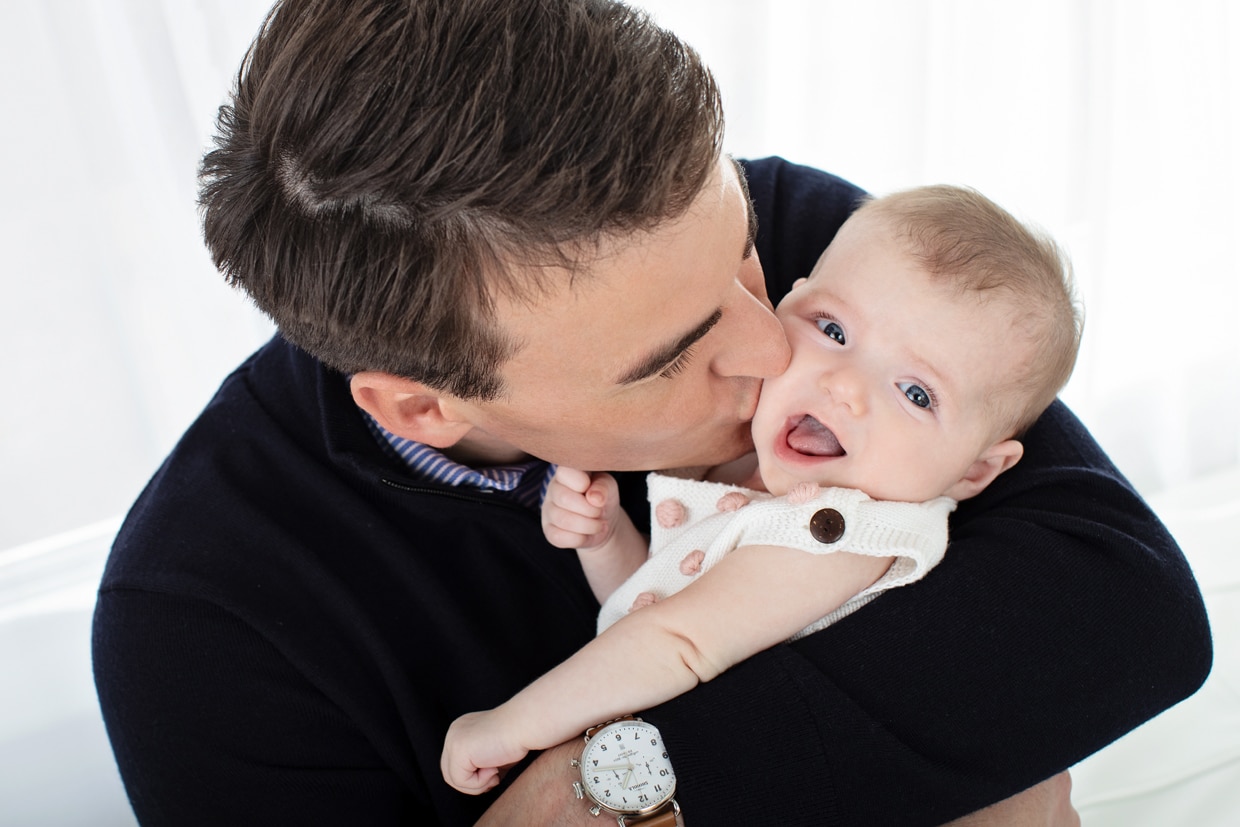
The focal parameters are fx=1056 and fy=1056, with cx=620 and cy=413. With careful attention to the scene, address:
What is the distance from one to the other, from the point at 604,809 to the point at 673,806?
3.6 inches

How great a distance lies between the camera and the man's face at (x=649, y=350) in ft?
4.20

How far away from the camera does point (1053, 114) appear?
306cm

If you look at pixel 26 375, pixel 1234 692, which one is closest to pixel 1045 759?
pixel 1234 692

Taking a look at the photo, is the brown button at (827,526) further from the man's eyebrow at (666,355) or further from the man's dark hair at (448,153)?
the man's dark hair at (448,153)

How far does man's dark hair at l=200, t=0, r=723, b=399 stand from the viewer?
1.18 meters

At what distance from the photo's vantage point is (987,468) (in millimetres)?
1588

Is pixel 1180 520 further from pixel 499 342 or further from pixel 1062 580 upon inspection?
pixel 499 342

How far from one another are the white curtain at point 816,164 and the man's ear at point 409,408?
0.97 meters

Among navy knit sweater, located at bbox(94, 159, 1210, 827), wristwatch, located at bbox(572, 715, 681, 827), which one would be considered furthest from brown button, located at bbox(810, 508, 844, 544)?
wristwatch, located at bbox(572, 715, 681, 827)

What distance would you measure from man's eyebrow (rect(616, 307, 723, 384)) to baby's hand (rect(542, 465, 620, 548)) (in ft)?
0.79

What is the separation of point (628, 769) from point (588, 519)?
1.22 ft

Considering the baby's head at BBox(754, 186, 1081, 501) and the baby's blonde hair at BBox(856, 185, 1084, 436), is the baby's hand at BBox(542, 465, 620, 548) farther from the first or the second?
the baby's blonde hair at BBox(856, 185, 1084, 436)

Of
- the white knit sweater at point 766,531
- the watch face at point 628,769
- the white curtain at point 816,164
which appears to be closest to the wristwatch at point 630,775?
the watch face at point 628,769

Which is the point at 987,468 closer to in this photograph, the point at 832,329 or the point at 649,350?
the point at 832,329
